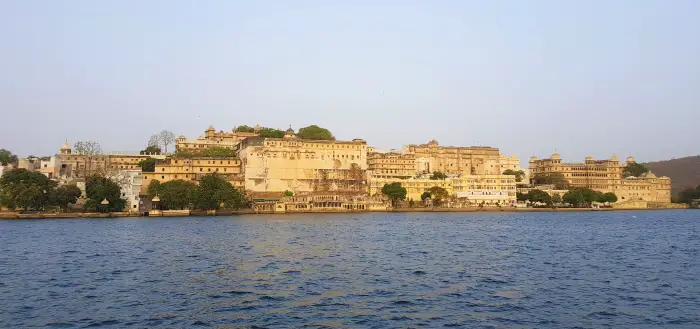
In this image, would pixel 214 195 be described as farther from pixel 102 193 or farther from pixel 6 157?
pixel 6 157

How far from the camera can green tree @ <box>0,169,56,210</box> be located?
57031 millimetres

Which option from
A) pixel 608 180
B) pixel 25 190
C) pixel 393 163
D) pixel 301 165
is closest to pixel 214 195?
pixel 25 190

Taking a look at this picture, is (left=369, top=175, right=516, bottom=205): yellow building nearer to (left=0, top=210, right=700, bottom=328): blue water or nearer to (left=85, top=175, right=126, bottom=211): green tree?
(left=85, top=175, right=126, bottom=211): green tree

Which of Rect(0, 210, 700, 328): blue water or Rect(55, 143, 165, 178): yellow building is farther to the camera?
Rect(55, 143, 165, 178): yellow building

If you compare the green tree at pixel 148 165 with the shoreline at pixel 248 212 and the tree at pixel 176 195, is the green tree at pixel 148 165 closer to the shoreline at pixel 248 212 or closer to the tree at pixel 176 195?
the tree at pixel 176 195

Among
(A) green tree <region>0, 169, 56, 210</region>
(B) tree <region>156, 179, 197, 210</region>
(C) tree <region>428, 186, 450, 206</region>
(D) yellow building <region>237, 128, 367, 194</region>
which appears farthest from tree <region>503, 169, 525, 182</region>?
(A) green tree <region>0, 169, 56, 210</region>

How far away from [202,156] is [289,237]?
162ft

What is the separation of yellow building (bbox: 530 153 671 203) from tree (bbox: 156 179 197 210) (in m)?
66.9

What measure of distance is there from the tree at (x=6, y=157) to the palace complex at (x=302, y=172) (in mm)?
11305

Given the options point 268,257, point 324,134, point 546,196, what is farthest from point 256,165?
point 268,257

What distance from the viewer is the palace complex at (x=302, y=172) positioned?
77.6 meters

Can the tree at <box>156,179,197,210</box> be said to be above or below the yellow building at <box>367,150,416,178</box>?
below

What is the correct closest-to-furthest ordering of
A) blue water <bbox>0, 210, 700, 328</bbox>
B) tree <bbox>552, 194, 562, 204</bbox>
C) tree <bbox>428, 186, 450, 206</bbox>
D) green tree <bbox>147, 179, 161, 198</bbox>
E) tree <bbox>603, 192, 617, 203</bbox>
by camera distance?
blue water <bbox>0, 210, 700, 328</bbox>
green tree <bbox>147, 179, 161, 198</bbox>
tree <bbox>428, 186, 450, 206</bbox>
tree <bbox>552, 194, 562, 204</bbox>
tree <bbox>603, 192, 617, 203</bbox>

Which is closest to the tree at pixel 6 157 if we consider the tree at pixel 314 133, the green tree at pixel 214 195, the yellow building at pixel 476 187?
the green tree at pixel 214 195
